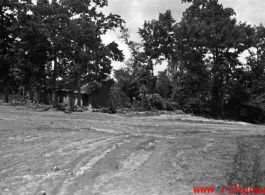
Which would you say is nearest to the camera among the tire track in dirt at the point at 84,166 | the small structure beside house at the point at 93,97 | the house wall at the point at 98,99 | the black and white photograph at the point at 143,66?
the tire track in dirt at the point at 84,166

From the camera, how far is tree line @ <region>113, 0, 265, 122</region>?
39344 mm

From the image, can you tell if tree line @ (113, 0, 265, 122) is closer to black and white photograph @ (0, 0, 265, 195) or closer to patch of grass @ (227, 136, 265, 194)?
black and white photograph @ (0, 0, 265, 195)

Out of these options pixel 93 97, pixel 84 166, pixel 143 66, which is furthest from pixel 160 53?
pixel 84 166

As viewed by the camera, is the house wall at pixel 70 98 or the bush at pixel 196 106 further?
the house wall at pixel 70 98

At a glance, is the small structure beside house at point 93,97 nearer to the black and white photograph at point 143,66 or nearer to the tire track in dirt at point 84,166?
the black and white photograph at point 143,66

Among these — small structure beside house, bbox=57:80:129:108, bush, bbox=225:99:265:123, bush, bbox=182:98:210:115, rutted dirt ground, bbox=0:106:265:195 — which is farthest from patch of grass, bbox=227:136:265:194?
small structure beside house, bbox=57:80:129:108

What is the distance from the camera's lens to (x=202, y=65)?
39.2 m

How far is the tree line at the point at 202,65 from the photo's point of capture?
39.3 m

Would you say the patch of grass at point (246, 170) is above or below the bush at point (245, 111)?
below

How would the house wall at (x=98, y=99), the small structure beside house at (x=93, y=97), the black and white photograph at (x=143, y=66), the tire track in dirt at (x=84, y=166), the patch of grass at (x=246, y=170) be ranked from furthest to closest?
the house wall at (x=98, y=99) < the small structure beside house at (x=93, y=97) < the black and white photograph at (x=143, y=66) < the tire track in dirt at (x=84, y=166) < the patch of grass at (x=246, y=170)

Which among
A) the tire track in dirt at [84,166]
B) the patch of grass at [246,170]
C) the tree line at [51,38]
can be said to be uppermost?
the tree line at [51,38]

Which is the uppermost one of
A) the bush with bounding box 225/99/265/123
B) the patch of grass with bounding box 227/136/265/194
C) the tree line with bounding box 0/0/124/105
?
the tree line with bounding box 0/0/124/105

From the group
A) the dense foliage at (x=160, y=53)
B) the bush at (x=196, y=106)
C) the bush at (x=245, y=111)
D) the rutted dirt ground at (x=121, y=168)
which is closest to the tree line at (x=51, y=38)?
the dense foliage at (x=160, y=53)

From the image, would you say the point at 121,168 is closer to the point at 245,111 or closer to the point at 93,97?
the point at 245,111
